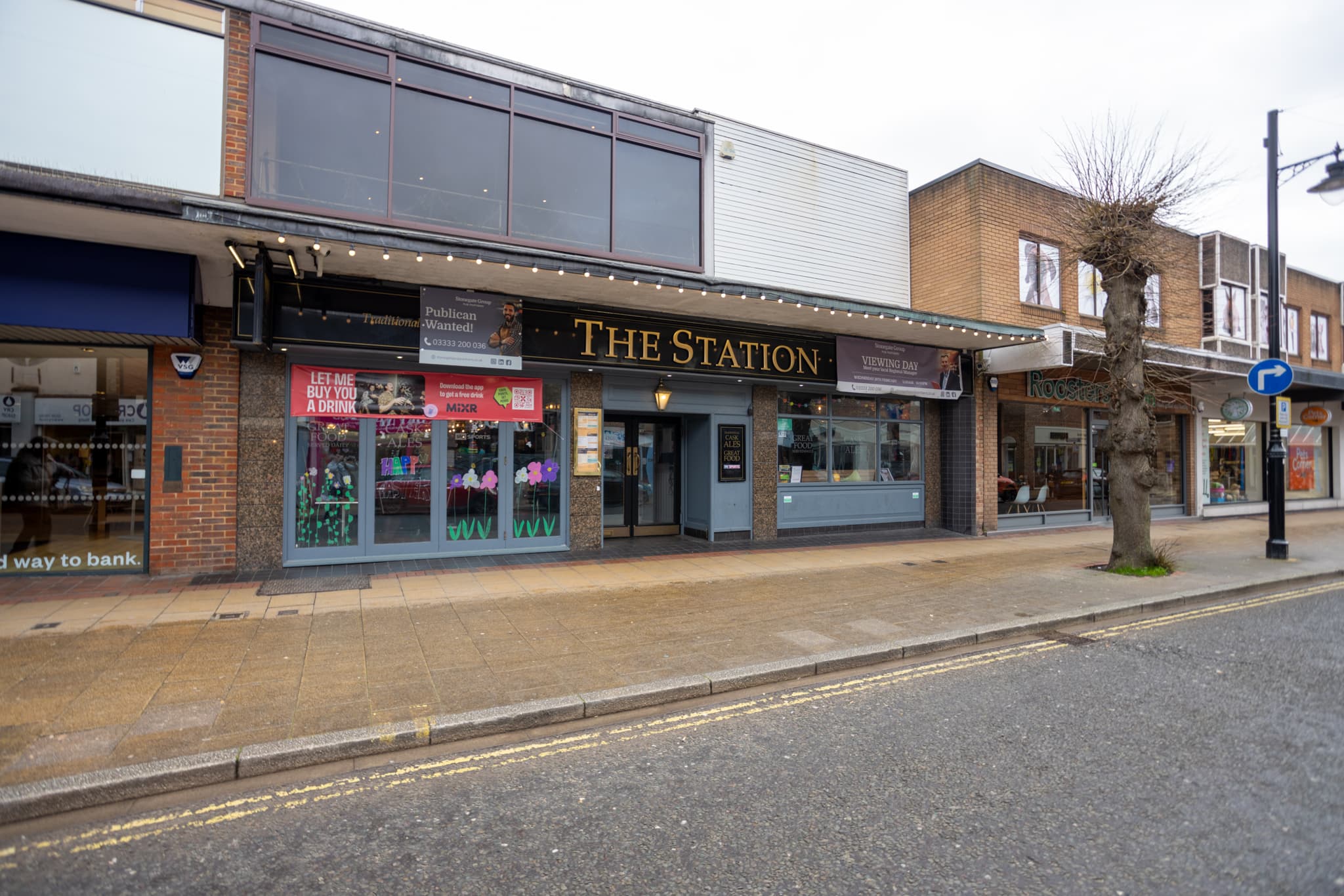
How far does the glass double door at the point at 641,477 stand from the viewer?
12.2m

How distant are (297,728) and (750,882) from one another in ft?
9.73

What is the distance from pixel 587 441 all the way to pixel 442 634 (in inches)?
197

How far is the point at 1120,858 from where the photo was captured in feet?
9.67

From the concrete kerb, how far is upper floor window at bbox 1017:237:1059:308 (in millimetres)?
10388

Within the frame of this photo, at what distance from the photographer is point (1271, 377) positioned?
10625mm

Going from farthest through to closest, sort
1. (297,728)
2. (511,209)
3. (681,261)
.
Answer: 1. (681,261)
2. (511,209)
3. (297,728)

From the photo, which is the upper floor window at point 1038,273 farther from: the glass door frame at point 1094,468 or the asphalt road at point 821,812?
the asphalt road at point 821,812

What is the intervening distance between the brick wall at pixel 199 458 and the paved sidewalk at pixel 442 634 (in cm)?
70

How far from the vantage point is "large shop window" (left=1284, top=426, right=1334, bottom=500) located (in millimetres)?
21016

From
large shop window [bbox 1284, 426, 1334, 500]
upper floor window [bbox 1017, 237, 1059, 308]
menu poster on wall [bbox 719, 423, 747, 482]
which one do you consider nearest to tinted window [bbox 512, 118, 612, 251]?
menu poster on wall [bbox 719, 423, 747, 482]

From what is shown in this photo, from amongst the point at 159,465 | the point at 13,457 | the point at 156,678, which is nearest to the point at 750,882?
the point at 156,678

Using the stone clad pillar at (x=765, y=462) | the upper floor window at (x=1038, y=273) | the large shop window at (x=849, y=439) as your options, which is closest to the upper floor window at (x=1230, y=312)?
the upper floor window at (x=1038, y=273)

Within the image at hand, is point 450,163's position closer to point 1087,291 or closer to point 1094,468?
point 1087,291

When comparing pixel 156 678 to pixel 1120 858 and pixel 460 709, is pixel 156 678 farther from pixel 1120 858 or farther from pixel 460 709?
pixel 1120 858
